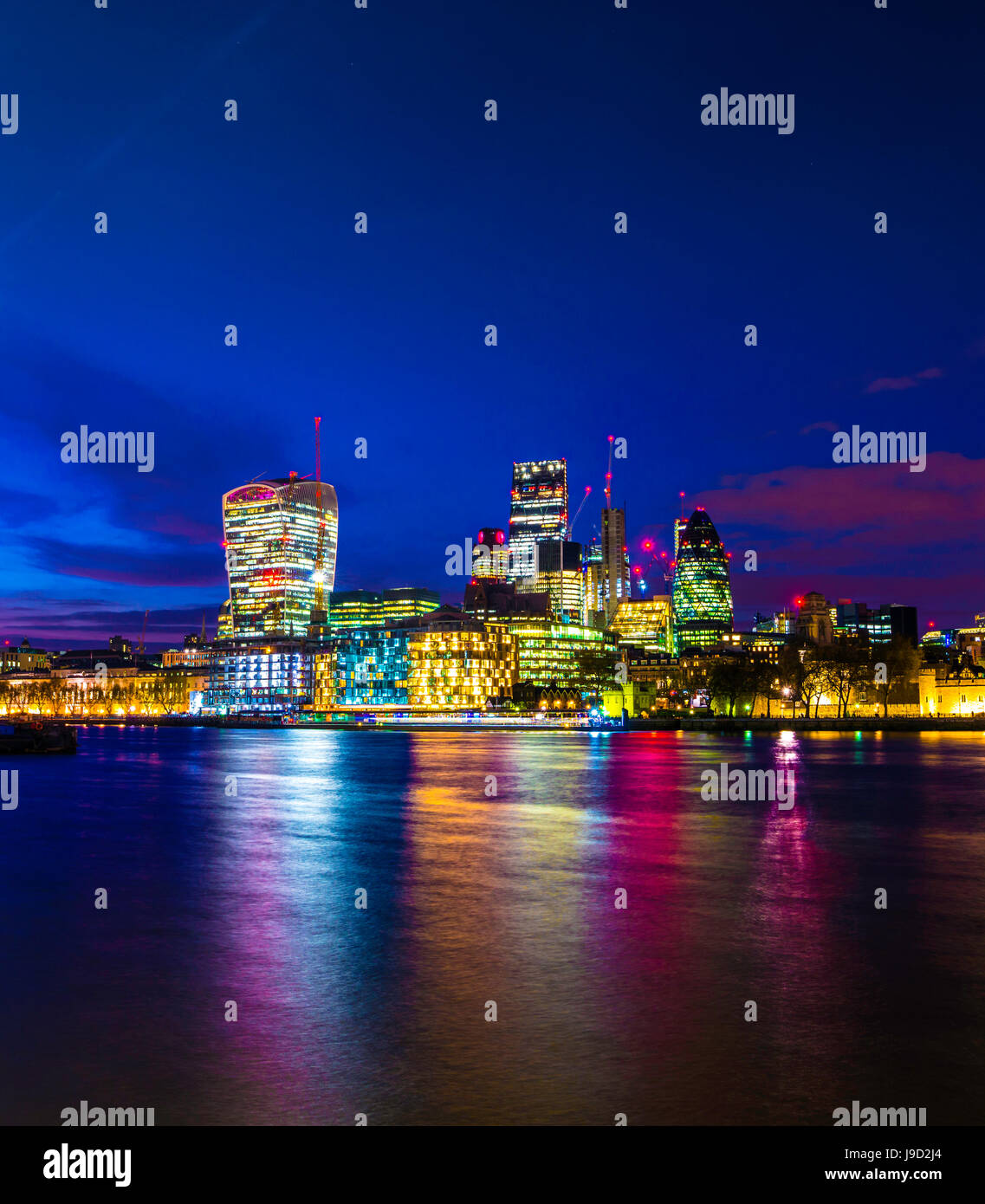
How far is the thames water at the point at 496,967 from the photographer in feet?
43.4

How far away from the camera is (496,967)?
19.9 m

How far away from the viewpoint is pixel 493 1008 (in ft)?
55.4

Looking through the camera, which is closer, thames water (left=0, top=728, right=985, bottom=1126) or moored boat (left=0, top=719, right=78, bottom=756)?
thames water (left=0, top=728, right=985, bottom=1126)

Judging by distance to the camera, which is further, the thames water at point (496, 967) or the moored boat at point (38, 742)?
the moored boat at point (38, 742)

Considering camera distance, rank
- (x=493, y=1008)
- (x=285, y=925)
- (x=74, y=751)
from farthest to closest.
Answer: (x=74, y=751) < (x=285, y=925) < (x=493, y=1008)

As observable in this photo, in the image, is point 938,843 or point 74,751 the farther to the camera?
point 74,751

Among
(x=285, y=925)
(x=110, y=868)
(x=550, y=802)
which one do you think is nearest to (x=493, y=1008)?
(x=285, y=925)

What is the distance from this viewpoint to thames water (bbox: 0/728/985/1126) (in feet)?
43.4

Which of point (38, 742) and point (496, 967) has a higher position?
point (496, 967)

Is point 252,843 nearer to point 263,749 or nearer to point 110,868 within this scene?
point 110,868

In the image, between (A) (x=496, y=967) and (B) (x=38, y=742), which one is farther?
(B) (x=38, y=742)

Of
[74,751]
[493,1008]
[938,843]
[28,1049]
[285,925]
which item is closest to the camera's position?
[28,1049]
